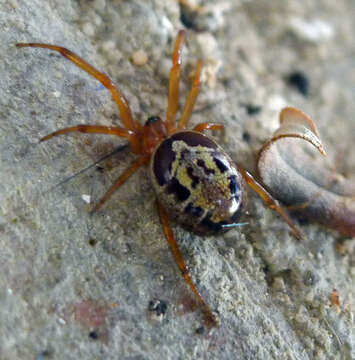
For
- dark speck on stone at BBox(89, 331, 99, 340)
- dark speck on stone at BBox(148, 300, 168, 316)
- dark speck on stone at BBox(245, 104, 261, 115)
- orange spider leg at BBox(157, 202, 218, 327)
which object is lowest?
dark speck on stone at BBox(89, 331, 99, 340)

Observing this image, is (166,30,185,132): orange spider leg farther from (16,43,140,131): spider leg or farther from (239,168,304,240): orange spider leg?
(239,168,304,240): orange spider leg

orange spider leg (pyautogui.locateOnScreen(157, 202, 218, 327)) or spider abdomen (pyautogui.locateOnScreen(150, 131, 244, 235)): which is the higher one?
spider abdomen (pyautogui.locateOnScreen(150, 131, 244, 235))

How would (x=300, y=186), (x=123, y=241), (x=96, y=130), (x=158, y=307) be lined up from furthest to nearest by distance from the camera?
1. (x=300, y=186)
2. (x=96, y=130)
3. (x=123, y=241)
4. (x=158, y=307)

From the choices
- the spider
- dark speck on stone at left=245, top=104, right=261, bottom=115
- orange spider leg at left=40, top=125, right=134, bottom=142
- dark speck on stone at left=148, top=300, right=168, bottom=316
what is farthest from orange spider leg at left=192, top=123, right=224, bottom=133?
dark speck on stone at left=148, top=300, right=168, bottom=316

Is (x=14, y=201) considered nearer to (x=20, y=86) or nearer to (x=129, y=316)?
(x=20, y=86)

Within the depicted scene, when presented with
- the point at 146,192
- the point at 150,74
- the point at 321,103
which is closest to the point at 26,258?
the point at 146,192

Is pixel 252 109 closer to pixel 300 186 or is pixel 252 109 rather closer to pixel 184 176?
pixel 300 186

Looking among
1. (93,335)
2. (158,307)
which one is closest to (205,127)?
(158,307)
